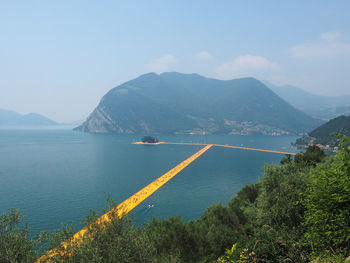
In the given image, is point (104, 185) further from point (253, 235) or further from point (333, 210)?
point (333, 210)

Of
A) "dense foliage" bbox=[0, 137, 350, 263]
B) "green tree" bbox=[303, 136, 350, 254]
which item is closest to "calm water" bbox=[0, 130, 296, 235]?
"dense foliage" bbox=[0, 137, 350, 263]

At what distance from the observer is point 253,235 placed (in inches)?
1339

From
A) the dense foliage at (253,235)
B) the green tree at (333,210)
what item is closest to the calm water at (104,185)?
the dense foliage at (253,235)

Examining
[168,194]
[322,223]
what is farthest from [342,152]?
[168,194]

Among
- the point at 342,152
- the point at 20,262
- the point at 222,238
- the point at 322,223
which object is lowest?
the point at 222,238

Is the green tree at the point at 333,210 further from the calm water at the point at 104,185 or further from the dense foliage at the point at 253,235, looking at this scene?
the calm water at the point at 104,185

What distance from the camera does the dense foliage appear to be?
16438mm

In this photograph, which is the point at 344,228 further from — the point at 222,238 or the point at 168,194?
the point at 168,194

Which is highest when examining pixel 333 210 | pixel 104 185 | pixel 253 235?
pixel 333 210

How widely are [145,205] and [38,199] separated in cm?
4530

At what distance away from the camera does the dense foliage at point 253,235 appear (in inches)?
647

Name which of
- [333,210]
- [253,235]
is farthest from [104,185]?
[333,210]

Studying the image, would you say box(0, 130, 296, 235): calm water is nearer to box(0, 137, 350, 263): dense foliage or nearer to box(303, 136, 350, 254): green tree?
box(0, 137, 350, 263): dense foliage

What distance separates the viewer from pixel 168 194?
9412cm
